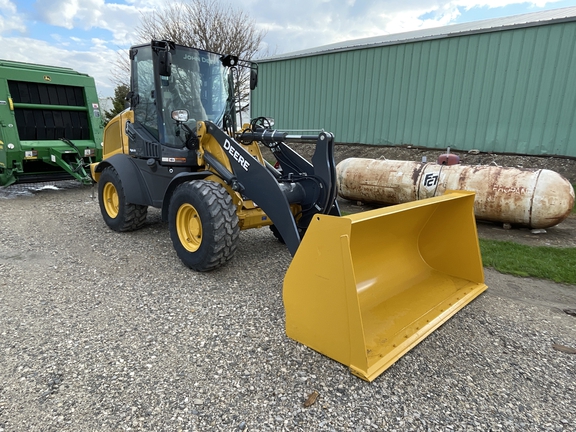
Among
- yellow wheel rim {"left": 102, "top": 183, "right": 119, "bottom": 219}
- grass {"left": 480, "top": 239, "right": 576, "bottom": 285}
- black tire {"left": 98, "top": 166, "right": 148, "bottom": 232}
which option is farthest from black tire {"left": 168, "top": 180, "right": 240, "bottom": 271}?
grass {"left": 480, "top": 239, "right": 576, "bottom": 285}

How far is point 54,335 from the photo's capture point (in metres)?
2.96

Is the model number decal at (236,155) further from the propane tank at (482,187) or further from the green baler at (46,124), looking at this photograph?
the green baler at (46,124)

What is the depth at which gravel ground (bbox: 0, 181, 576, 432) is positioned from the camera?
2207 millimetres

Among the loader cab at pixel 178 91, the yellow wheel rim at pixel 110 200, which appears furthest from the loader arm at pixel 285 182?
the yellow wheel rim at pixel 110 200

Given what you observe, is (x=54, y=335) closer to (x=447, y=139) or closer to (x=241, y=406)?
(x=241, y=406)

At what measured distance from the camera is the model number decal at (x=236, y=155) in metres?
3.99

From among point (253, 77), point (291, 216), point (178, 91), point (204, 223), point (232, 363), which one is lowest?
point (232, 363)

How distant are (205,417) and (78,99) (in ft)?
30.5

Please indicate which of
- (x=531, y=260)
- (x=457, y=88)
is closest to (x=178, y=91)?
(x=531, y=260)

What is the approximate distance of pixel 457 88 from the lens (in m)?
10.0

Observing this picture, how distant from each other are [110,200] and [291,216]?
369 cm

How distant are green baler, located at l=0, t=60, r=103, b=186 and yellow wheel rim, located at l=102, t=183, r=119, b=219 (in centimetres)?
321

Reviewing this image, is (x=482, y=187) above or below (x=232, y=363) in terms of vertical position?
above

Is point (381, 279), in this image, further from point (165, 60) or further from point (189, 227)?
point (165, 60)
